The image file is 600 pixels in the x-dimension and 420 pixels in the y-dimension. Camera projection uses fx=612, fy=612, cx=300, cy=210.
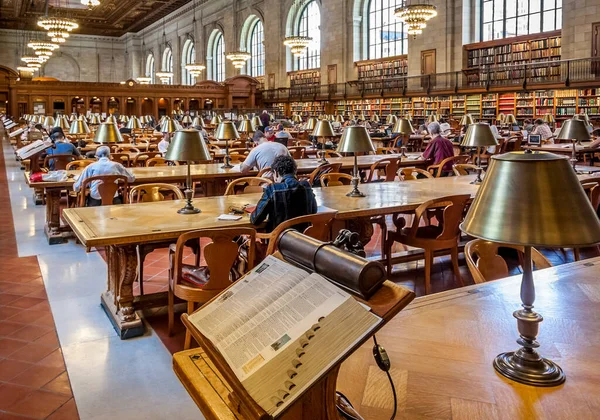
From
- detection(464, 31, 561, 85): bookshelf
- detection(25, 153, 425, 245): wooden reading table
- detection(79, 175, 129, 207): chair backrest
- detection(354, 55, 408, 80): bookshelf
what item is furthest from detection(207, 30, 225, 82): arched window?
detection(79, 175, 129, 207): chair backrest

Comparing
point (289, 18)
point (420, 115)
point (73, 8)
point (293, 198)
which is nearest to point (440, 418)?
point (293, 198)

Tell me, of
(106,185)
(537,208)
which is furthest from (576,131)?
(537,208)

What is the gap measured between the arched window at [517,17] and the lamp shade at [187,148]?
1438 centimetres

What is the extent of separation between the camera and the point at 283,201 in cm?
348

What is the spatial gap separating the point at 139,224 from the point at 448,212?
6.46 feet

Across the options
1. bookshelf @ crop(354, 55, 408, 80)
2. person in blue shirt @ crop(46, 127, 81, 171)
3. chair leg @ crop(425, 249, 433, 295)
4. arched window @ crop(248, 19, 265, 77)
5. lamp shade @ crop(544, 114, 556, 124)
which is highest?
arched window @ crop(248, 19, 265, 77)

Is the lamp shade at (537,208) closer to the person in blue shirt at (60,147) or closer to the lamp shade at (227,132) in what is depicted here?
the lamp shade at (227,132)

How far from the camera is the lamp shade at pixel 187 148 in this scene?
11.8 feet

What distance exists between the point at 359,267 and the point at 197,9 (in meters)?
31.7

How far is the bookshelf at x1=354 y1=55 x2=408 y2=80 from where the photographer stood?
20250 millimetres

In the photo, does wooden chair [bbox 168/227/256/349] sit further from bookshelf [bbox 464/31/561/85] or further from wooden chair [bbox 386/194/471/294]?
bookshelf [bbox 464/31/561/85]

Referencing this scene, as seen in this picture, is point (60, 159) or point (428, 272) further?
point (60, 159)

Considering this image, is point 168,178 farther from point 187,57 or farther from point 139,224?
point 187,57

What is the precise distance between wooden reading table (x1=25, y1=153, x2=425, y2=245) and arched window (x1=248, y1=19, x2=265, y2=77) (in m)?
20.8
